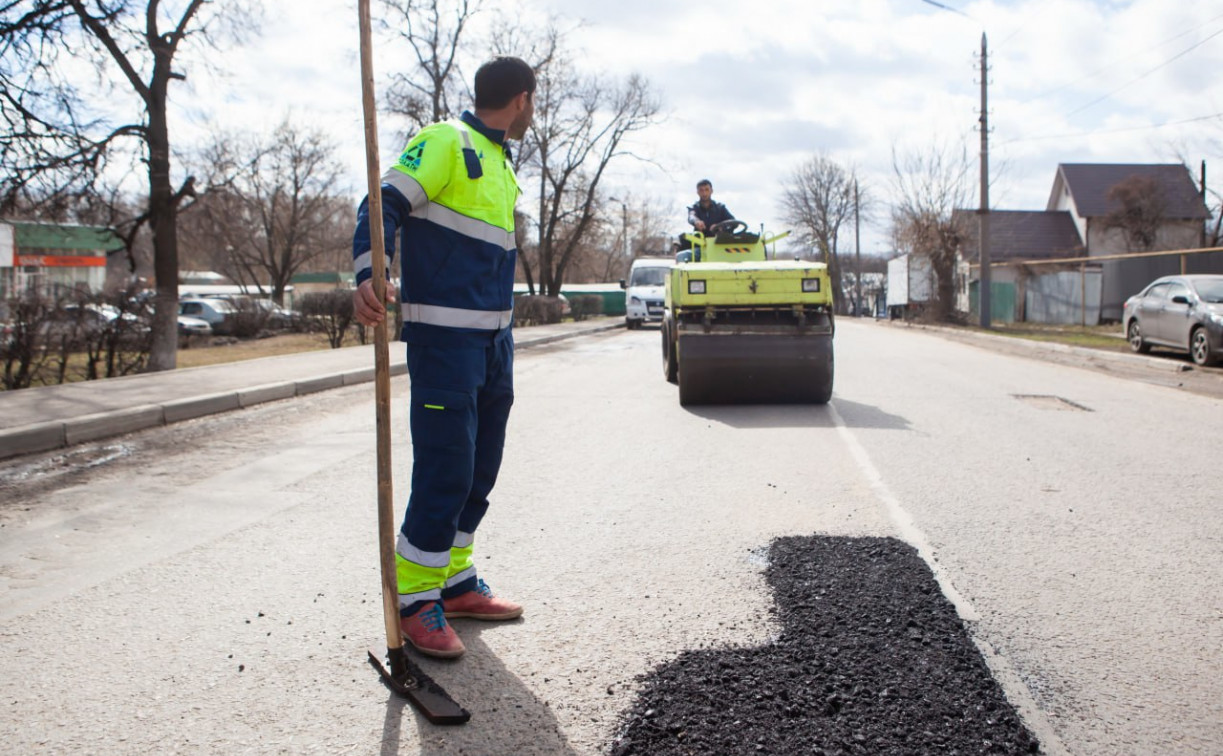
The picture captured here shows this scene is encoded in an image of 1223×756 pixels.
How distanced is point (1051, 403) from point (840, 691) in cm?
866

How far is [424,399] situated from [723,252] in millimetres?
9377

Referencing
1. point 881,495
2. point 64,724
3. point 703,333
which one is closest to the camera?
point 64,724

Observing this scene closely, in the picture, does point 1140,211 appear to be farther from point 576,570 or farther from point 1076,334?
point 576,570

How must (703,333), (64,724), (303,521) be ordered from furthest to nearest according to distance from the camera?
1. (703,333)
2. (303,521)
3. (64,724)

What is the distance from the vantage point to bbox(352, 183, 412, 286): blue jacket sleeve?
10.1ft

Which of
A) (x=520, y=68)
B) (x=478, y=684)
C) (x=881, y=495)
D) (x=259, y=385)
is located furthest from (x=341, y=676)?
(x=259, y=385)

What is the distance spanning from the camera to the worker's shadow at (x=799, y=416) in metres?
8.76

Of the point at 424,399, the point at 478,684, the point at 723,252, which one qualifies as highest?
the point at 723,252

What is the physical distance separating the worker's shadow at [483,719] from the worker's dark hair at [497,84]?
1980 millimetres

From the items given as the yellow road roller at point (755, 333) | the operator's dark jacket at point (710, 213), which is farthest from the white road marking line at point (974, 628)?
the operator's dark jacket at point (710, 213)

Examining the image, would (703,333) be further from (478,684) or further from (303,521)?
(478,684)

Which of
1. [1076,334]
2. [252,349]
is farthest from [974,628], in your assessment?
[252,349]

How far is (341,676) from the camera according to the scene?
3.12m

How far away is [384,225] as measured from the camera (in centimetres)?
313
